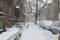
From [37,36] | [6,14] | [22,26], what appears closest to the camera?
[37,36]

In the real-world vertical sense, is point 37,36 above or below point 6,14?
below

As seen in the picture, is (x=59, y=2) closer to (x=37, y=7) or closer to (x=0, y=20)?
(x=0, y=20)

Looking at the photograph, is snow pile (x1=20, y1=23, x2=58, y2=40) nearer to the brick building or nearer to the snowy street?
the snowy street

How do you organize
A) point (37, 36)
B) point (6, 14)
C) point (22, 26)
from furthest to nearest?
point (22, 26) < point (6, 14) < point (37, 36)

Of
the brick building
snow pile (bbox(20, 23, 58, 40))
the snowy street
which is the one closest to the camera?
the snowy street

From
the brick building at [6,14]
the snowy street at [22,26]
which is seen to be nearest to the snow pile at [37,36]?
the snowy street at [22,26]

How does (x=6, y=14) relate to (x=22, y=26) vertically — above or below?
above

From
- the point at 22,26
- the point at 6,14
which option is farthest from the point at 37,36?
the point at 22,26

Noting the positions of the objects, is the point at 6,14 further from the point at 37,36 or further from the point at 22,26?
the point at 22,26

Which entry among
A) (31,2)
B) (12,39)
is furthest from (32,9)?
(12,39)

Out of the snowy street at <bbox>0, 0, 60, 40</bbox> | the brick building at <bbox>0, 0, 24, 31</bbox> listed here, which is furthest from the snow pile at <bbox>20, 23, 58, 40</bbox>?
the brick building at <bbox>0, 0, 24, 31</bbox>

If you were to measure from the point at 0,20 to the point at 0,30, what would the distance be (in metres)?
0.93

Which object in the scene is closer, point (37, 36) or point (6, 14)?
point (37, 36)

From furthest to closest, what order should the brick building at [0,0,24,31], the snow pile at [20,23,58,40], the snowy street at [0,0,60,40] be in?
1. the brick building at [0,0,24,31]
2. the snow pile at [20,23,58,40]
3. the snowy street at [0,0,60,40]
